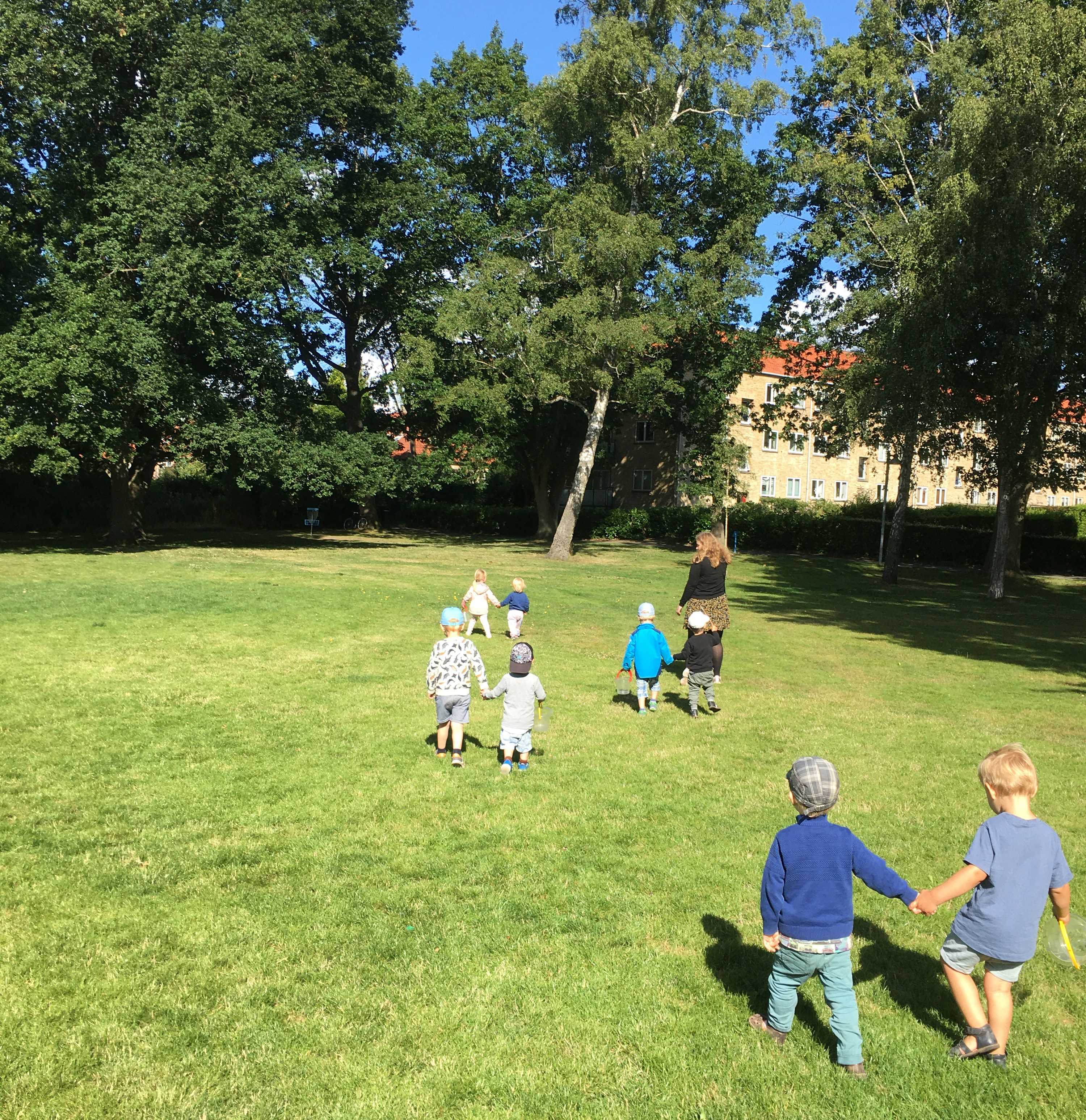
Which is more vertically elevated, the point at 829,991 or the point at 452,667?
the point at 452,667

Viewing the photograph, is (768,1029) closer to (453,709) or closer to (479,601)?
(453,709)

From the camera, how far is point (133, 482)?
35594 millimetres

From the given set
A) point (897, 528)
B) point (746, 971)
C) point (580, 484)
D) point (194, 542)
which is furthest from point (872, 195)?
point (746, 971)

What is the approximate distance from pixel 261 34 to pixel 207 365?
11.7 metres

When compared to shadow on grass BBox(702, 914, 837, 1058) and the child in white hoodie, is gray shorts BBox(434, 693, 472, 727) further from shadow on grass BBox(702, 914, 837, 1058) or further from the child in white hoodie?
the child in white hoodie

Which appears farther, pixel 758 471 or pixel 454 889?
pixel 758 471

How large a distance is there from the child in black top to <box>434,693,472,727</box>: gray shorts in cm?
322

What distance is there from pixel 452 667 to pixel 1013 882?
526 centimetres

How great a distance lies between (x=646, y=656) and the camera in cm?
1060

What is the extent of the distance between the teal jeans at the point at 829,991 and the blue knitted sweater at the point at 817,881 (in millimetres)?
96

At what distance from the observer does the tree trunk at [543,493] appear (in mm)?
50031

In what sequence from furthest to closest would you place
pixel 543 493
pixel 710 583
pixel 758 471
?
pixel 758 471 → pixel 543 493 → pixel 710 583

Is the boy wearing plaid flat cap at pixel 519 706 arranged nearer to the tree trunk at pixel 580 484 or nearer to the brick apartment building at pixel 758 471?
the tree trunk at pixel 580 484

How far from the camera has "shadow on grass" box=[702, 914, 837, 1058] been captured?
14.6 ft
